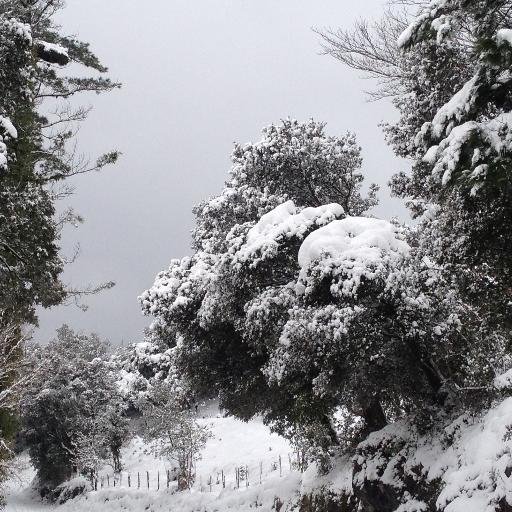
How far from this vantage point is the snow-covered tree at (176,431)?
23844mm

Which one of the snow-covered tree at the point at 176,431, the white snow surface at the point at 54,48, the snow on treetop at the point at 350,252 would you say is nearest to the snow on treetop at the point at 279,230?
the snow on treetop at the point at 350,252

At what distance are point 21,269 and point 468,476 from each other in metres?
9.06

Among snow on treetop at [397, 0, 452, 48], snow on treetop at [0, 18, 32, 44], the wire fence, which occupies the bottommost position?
the wire fence

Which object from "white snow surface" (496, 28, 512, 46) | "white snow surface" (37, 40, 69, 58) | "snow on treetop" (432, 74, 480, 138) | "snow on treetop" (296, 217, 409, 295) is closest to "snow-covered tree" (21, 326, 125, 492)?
"white snow surface" (37, 40, 69, 58)

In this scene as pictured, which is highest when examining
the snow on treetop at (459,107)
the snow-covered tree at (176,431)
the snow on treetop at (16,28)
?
the snow on treetop at (16,28)

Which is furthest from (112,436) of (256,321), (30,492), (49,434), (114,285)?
(256,321)

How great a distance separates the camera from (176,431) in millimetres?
24922

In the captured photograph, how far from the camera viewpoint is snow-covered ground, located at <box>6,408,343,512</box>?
17183 mm

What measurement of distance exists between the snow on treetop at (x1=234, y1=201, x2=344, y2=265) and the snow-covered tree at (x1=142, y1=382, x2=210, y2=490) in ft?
42.7

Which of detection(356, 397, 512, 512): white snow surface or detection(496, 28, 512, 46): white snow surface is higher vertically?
detection(496, 28, 512, 46): white snow surface

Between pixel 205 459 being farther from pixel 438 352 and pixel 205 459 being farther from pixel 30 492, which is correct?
pixel 438 352

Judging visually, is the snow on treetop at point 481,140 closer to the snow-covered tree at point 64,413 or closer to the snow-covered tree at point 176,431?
the snow-covered tree at point 176,431

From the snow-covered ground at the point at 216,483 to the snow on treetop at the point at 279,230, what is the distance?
695 cm

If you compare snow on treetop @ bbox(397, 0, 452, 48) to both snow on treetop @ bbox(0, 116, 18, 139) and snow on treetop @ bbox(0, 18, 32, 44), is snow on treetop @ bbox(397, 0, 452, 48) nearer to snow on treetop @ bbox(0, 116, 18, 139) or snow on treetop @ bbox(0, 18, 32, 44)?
snow on treetop @ bbox(0, 116, 18, 139)
